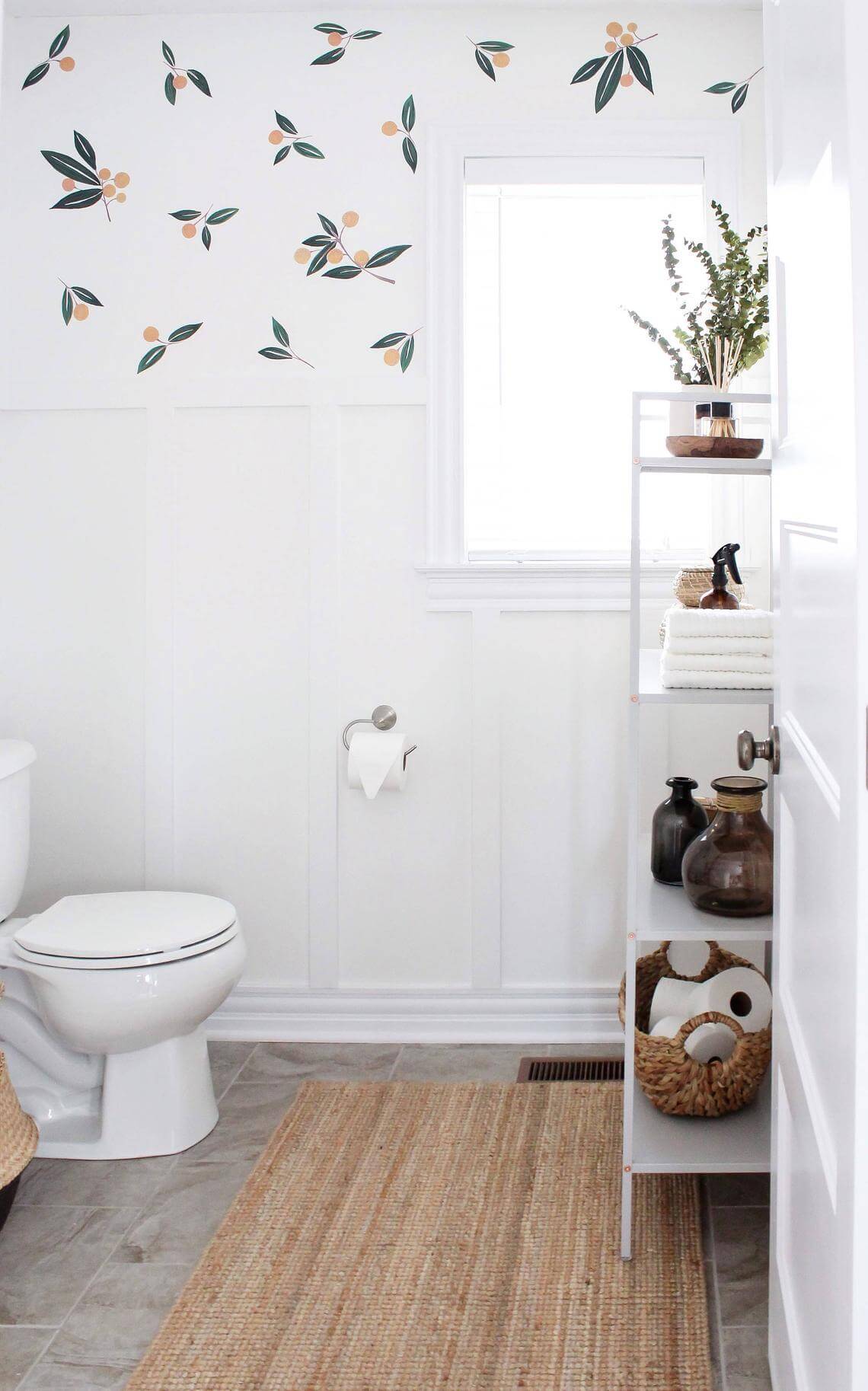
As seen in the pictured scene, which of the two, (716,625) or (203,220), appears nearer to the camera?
(716,625)

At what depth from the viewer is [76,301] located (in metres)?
2.57

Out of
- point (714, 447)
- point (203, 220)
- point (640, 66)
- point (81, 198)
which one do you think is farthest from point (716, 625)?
point (81, 198)

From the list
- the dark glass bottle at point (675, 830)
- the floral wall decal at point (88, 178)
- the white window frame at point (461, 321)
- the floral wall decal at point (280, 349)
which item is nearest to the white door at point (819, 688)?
the dark glass bottle at point (675, 830)

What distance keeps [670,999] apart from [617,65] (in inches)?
76.2

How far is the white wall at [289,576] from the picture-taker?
2.51 metres

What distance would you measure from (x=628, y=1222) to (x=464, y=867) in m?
0.97

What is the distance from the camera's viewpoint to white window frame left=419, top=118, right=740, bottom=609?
2.48 m

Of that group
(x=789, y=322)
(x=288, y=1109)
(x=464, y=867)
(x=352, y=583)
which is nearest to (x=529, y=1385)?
(x=288, y=1109)

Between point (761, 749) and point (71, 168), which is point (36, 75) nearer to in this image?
point (71, 168)

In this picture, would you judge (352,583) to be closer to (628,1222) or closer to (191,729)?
(191,729)

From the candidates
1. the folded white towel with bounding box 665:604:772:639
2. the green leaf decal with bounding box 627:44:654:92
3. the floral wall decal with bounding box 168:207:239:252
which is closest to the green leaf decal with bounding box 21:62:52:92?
the floral wall decal with bounding box 168:207:239:252

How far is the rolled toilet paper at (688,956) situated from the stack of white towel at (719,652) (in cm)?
72

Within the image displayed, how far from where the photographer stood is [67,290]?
2.57 metres

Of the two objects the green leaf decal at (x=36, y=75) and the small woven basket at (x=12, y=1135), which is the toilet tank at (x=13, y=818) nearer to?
the small woven basket at (x=12, y=1135)
